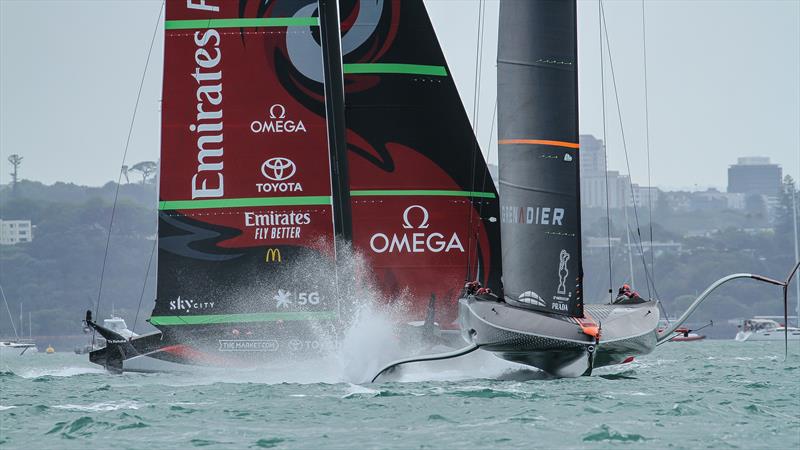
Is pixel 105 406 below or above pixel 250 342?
below

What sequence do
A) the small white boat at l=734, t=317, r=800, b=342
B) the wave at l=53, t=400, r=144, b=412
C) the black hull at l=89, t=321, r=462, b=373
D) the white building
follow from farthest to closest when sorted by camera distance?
the white building → the small white boat at l=734, t=317, r=800, b=342 → the black hull at l=89, t=321, r=462, b=373 → the wave at l=53, t=400, r=144, b=412

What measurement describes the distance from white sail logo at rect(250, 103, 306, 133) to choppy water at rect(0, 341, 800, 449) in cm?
340

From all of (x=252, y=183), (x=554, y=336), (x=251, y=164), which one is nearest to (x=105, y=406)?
(x=252, y=183)

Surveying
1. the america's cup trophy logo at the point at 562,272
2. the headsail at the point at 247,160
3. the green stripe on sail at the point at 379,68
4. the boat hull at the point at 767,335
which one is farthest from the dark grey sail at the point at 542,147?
the boat hull at the point at 767,335

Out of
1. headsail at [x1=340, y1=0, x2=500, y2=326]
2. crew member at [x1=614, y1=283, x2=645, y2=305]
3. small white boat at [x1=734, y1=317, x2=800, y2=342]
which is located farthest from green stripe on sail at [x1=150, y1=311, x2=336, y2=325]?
small white boat at [x1=734, y1=317, x2=800, y2=342]

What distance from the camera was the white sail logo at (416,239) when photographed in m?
24.8

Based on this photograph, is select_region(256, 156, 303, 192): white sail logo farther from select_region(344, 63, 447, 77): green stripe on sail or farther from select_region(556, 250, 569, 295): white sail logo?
select_region(556, 250, 569, 295): white sail logo

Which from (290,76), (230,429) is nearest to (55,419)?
(230,429)

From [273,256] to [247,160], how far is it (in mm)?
1429

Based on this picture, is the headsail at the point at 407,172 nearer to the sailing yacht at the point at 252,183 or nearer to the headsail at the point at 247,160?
the sailing yacht at the point at 252,183

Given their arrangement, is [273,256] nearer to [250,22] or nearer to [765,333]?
[250,22]

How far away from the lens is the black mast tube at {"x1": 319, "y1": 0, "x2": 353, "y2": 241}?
76.3ft

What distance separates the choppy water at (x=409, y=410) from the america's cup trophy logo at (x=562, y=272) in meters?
1.23

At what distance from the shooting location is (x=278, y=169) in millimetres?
23219
